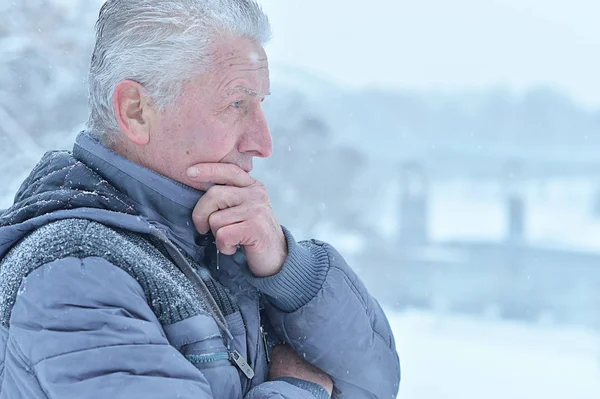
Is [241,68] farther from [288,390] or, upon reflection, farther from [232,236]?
[288,390]

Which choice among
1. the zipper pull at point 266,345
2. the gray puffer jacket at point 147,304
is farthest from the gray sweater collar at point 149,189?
the zipper pull at point 266,345

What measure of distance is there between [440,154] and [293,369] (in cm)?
1296

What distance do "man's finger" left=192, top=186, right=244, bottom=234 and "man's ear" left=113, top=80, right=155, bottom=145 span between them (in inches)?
6.4

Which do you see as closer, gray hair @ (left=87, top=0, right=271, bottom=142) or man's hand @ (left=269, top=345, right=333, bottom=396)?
gray hair @ (left=87, top=0, right=271, bottom=142)

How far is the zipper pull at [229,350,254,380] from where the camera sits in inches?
54.0

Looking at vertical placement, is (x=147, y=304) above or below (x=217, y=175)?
below

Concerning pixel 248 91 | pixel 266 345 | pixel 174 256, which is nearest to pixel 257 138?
→ pixel 248 91

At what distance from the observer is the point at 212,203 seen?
146 cm

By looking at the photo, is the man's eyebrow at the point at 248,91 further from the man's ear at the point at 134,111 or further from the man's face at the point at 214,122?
the man's ear at the point at 134,111

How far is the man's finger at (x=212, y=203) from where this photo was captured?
1.46m

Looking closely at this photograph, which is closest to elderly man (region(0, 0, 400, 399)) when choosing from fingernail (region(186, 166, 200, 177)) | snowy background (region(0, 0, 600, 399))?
fingernail (region(186, 166, 200, 177))

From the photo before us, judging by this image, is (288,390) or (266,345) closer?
(288,390)

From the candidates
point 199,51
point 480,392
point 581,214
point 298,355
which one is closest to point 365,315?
point 298,355

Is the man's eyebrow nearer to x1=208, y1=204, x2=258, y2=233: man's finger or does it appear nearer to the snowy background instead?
x1=208, y1=204, x2=258, y2=233: man's finger
